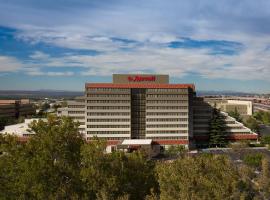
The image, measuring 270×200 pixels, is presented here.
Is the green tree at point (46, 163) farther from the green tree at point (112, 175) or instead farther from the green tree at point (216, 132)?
the green tree at point (216, 132)

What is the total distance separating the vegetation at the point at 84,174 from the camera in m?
35.4

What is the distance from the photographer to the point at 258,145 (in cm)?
12925

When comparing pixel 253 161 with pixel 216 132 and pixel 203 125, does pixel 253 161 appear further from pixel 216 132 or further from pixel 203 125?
pixel 203 125

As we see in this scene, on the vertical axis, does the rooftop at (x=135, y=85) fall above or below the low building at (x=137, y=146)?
above

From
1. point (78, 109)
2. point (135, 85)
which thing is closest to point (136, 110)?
point (135, 85)

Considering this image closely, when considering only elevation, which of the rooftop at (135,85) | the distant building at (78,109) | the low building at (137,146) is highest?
the rooftop at (135,85)

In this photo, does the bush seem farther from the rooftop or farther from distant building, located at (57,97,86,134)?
distant building, located at (57,97,86,134)

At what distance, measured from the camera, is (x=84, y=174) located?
37.4 meters

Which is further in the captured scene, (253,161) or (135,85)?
(135,85)

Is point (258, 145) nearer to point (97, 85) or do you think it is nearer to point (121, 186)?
point (97, 85)

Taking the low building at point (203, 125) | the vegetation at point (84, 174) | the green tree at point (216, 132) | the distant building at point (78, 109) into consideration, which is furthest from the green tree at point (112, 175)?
the low building at point (203, 125)

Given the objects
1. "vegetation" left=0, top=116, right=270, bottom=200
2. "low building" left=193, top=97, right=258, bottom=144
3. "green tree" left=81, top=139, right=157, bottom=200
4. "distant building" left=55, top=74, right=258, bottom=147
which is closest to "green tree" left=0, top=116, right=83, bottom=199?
"vegetation" left=0, top=116, right=270, bottom=200

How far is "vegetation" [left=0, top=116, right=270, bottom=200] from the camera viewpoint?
35438 millimetres

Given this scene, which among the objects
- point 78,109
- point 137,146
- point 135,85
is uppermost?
point 135,85
